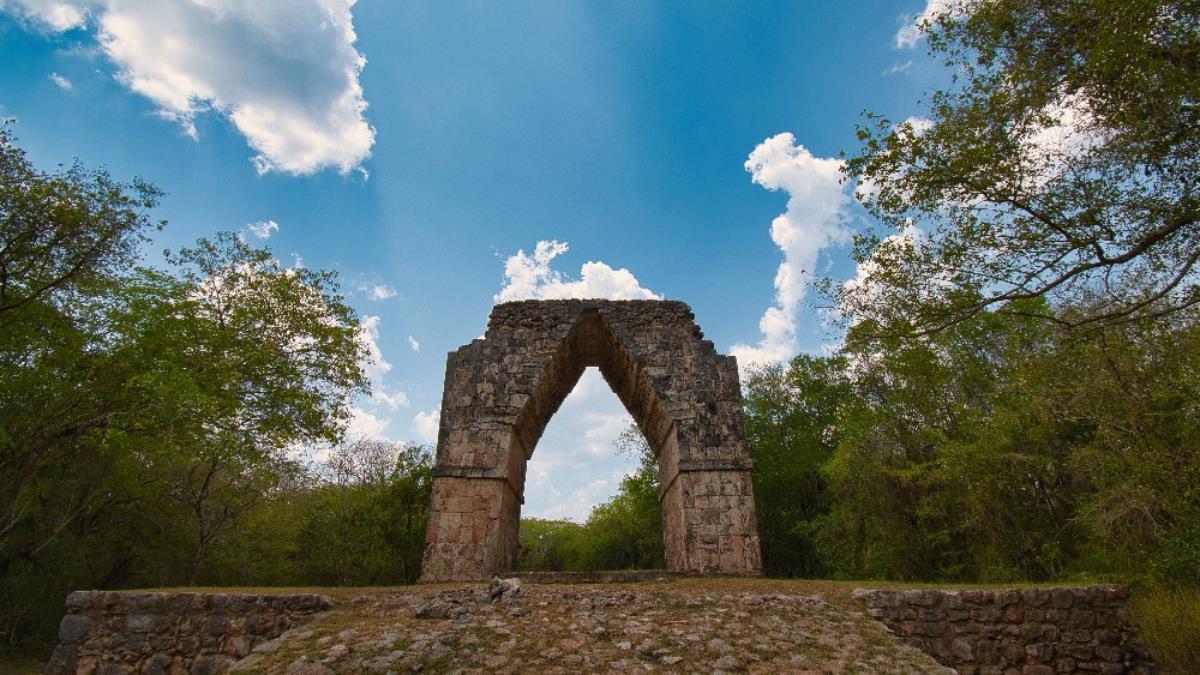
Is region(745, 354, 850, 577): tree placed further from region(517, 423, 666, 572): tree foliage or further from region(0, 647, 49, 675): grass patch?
region(0, 647, 49, 675): grass patch

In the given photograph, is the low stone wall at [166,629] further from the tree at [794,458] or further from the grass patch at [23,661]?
the tree at [794,458]

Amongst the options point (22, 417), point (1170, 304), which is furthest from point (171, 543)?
point (1170, 304)

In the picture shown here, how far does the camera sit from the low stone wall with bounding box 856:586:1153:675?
18.4ft

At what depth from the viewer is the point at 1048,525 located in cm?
1237

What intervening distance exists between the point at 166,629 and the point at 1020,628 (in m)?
9.01

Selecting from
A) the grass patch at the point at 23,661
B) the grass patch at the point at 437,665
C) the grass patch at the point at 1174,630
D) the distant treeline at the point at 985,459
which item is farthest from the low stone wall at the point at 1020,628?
the grass patch at the point at 23,661

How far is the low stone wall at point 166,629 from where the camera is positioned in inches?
215

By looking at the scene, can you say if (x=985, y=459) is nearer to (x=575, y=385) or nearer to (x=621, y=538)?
(x=575, y=385)

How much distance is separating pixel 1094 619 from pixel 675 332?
284 inches

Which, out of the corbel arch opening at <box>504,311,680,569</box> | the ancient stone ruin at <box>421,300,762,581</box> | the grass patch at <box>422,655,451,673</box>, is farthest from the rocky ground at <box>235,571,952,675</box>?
the corbel arch opening at <box>504,311,680,569</box>

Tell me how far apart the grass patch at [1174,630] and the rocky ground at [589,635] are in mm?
3725

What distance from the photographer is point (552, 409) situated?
12578 mm

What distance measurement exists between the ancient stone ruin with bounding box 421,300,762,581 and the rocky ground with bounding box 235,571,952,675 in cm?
259

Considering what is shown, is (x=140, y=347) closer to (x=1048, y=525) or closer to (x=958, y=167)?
(x=958, y=167)
